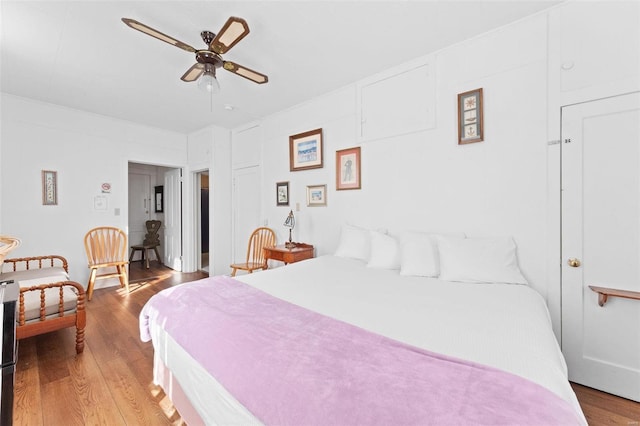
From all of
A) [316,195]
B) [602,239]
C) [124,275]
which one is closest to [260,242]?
[316,195]

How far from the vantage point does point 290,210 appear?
3842mm

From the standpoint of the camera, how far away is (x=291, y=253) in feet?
10.3

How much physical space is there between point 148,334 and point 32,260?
9.40 feet

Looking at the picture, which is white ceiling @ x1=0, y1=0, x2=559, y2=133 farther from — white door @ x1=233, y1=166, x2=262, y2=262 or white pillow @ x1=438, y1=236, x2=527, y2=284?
white pillow @ x1=438, y1=236, x2=527, y2=284

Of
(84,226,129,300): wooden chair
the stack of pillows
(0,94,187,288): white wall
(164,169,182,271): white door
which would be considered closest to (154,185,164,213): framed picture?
(164,169,182,271): white door

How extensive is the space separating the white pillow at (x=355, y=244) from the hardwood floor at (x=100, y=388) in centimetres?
181

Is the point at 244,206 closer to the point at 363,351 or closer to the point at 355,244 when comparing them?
the point at 355,244

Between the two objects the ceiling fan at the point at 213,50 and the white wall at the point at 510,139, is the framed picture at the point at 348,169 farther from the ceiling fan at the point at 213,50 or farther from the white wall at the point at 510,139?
the ceiling fan at the point at 213,50

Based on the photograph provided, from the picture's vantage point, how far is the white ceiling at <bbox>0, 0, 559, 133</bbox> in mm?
1945

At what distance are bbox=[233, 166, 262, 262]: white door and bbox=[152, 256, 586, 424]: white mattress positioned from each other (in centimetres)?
240

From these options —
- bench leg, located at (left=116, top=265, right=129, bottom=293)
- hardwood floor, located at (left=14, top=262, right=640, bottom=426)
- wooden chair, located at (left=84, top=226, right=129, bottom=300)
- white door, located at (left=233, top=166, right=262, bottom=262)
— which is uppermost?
white door, located at (left=233, top=166, right=262, bottom=262)

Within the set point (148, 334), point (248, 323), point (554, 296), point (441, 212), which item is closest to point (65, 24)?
point (148, 334)

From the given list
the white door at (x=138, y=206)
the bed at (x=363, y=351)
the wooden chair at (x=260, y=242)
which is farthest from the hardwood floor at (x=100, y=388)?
the white door at (x=138, y=206)

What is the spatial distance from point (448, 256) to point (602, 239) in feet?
3.20
